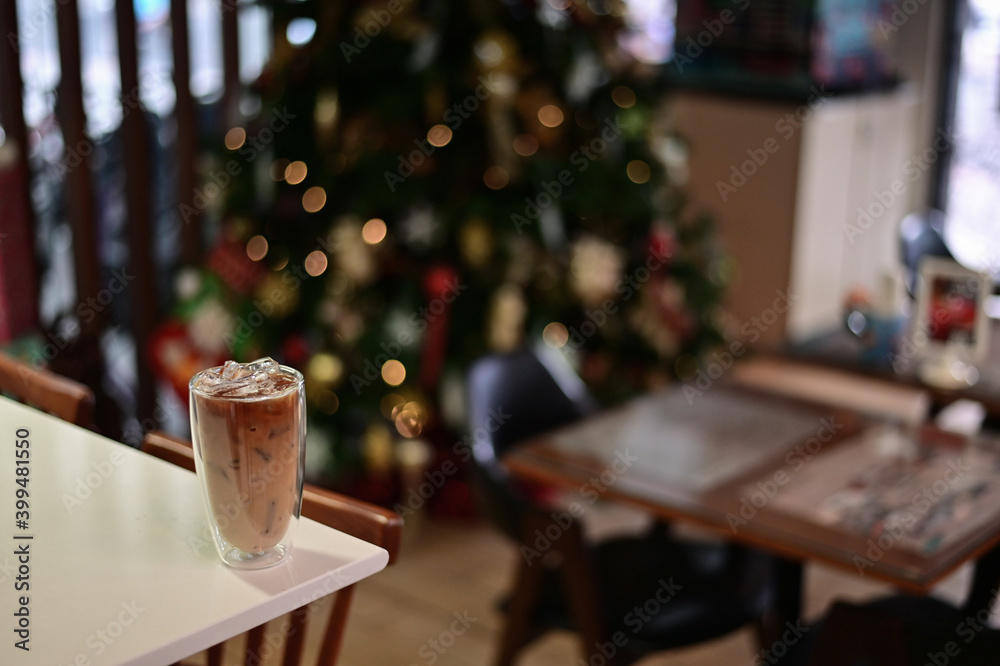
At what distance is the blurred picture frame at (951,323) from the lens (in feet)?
8.57

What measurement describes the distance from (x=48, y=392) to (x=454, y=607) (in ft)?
5.77

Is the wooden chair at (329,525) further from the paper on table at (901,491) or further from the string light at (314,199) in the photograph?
the string light at (314,199)

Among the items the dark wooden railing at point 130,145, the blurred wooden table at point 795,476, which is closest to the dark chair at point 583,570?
the blurred wooden table at point 795,476

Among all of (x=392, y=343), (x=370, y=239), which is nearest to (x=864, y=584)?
(x=392, y=343)

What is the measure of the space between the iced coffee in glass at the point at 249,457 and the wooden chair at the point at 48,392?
47cm

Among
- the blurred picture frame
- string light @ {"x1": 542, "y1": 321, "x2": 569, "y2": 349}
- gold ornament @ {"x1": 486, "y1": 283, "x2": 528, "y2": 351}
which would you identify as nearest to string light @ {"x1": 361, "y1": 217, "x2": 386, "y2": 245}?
gold ornament @ {"x1": 486, "y1": 283, "x2": 528, "y2": 351}

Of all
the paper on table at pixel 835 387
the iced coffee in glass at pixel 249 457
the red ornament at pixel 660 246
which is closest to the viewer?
the iced coffee in glass at pixel 249 457

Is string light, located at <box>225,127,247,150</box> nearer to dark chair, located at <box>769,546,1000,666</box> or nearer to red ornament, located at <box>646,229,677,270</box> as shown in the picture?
red ornament, located at <box>646,229,677,270</box>

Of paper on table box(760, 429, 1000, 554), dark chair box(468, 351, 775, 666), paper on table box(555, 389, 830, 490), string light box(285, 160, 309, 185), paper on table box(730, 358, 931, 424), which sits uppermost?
string light box(285, 160, 309, 185)

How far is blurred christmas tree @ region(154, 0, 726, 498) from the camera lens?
3.19 m

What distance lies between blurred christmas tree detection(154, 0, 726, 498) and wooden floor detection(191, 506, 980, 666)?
335 mm

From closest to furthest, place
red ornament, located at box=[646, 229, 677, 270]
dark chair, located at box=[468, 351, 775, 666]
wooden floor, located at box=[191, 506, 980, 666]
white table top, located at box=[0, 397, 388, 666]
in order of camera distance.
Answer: white table top, located at box=[0, 397, 388, 666] < dark chair, located at box=[468, 351, 775, 666] < wooden floor, located at box=[191, 506, 980, 666] < red ornament, located at box=[646, 229, 677, 270]

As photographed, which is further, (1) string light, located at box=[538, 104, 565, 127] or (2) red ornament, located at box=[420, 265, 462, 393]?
(1) string light, located at box=[538, 104, 565, 127]

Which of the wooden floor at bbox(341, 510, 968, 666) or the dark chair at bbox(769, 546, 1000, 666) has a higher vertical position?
the dark chair at bbox(769, 546, 1000, 666)
